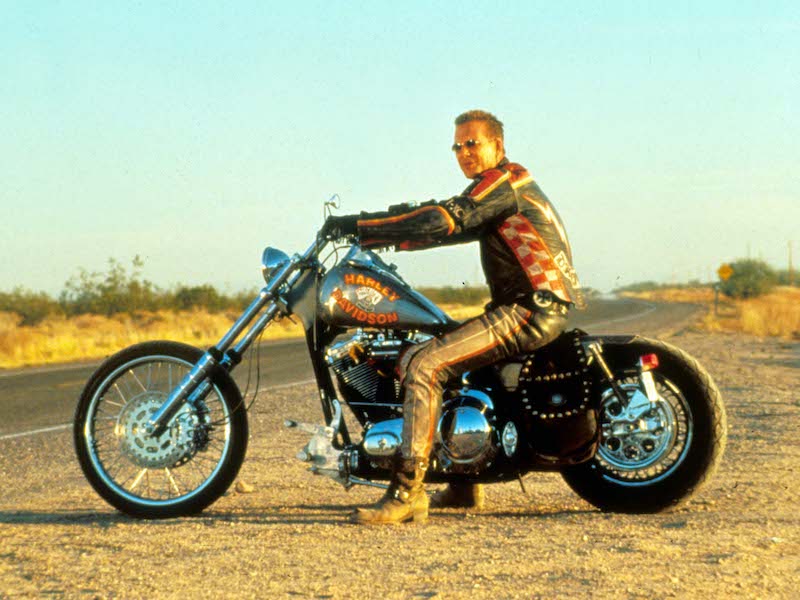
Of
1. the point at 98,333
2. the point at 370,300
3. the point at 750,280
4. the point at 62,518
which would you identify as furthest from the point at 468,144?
the point at 750,280

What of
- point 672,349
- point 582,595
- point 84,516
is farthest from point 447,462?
point 84,516

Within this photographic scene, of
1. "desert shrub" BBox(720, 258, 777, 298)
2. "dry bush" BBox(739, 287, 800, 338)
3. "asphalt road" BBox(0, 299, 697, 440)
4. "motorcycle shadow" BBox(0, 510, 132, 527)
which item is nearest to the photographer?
"motorcycle shadow" BBox(0, 510, 132, 527)

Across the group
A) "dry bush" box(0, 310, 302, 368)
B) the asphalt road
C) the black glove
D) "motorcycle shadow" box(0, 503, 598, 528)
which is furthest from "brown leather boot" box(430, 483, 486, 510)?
"dry bush" box(0, 310, 302, 368)

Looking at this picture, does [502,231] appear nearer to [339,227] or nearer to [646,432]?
[339,227]

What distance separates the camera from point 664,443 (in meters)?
5.58

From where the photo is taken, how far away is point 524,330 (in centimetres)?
545

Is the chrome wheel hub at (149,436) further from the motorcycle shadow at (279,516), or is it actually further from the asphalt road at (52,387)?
the asphalt road at (52,387)

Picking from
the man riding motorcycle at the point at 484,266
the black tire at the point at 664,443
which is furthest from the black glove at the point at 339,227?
the black tire at the point at 664,443

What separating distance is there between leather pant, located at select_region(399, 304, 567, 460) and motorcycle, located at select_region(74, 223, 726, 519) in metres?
0.11

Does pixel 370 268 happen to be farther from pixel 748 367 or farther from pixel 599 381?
pixel 748 367

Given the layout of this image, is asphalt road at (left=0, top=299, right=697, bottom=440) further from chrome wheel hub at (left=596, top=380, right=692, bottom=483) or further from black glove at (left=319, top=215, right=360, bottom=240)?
chrome wheel hub at (left=596, top=380, right=692, bottom=483)

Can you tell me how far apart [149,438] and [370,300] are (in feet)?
4.57

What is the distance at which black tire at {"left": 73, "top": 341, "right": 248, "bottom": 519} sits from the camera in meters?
5.76

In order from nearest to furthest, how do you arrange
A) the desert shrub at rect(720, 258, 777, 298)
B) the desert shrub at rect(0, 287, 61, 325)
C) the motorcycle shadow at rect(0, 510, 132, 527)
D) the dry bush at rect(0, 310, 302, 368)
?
1. the motorcycle shadow at rect(0, 510, 132, 527)
2. the dry bush at rect(0, 310, 302, 368)
3. the desert shrub at rect(0, 287, 61, 325)
4. the desert shrub at rect(720, 258, 777, 298)
